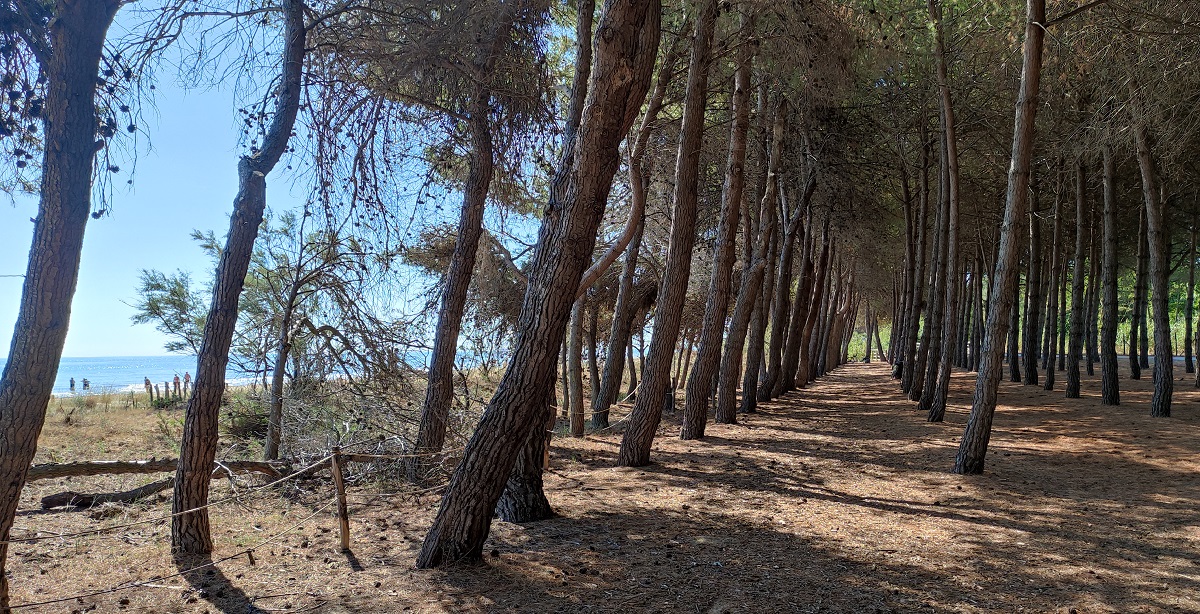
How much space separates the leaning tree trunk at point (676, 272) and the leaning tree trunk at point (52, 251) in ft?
18.2

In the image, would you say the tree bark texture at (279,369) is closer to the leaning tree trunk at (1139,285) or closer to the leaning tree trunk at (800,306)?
the leaning tree trunk at (800,306)

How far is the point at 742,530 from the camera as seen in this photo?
585 centimetres

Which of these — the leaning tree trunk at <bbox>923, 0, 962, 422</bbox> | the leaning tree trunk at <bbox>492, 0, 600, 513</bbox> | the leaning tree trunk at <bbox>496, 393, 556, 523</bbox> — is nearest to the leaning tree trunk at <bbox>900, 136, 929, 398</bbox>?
the leaning tree trunk at <bbox>923, 0, 962, 422</bbox>

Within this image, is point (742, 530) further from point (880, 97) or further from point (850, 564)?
point (880, 97)

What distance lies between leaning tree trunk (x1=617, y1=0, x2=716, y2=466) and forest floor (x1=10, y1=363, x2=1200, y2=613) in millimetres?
484

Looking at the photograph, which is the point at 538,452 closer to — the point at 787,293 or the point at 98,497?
the point at 98,497

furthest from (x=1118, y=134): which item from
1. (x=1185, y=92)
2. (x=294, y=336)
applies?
(x=294, y=336)

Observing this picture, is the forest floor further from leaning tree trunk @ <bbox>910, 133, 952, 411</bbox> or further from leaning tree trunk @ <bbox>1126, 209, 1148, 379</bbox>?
leaning tree trunk @ <bbox>1126, 209, 1148, 379</bbox>

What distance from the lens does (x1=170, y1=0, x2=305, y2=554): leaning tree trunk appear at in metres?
5.56

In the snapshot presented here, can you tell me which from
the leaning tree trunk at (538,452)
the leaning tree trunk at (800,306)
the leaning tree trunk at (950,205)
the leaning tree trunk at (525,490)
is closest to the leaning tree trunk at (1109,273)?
the leaning tree trunk at (950,205)

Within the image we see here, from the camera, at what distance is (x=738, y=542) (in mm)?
5484

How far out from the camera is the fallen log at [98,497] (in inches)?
309

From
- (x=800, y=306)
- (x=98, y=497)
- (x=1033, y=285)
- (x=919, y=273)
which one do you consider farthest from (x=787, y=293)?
(x=98, y=497)

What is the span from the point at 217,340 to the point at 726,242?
6.49m
